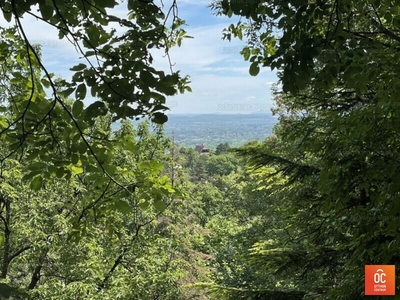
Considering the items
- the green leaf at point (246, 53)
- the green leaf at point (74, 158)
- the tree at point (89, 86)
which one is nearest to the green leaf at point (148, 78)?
the tree at point (89, 86)

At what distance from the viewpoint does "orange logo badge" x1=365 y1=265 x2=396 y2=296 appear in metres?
2.13

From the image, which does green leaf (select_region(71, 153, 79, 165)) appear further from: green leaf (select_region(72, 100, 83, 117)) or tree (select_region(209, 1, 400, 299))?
tree (select_region(209, 1, 400, 299))

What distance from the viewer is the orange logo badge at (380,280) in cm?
213

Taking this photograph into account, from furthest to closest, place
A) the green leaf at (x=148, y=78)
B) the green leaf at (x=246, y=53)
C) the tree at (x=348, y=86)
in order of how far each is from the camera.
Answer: the green leaf at (x=246, y=53), the tree at (x=348, y=86), the green leaf at (x=148, y=78)

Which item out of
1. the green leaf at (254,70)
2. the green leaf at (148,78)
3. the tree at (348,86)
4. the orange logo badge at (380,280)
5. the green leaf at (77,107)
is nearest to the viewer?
the green leaf at (148,78)

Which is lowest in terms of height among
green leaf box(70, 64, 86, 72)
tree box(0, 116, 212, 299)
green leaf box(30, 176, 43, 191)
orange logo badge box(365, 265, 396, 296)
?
tree box(0, 116, 212, 299)

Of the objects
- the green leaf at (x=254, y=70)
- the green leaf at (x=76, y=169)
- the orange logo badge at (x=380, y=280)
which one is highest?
the green leaf at (x=254, y=70)

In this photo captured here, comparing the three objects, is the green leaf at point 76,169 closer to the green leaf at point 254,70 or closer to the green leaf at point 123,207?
the green leaf at point 123,207

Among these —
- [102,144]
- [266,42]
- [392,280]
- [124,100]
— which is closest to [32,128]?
[102,144]

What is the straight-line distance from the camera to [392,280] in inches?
84.2

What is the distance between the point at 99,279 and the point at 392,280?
618cm

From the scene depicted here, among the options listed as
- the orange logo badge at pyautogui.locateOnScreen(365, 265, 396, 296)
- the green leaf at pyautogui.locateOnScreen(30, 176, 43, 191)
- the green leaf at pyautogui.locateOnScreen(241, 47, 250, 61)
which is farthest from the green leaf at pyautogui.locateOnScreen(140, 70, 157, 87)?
the orange logo badge at pyautogui.locateOnScreen(365, 265, 396, 296)

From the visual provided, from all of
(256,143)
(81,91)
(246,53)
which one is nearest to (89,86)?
(81,91)

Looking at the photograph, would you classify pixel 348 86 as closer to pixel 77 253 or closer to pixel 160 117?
pixel 160 117
